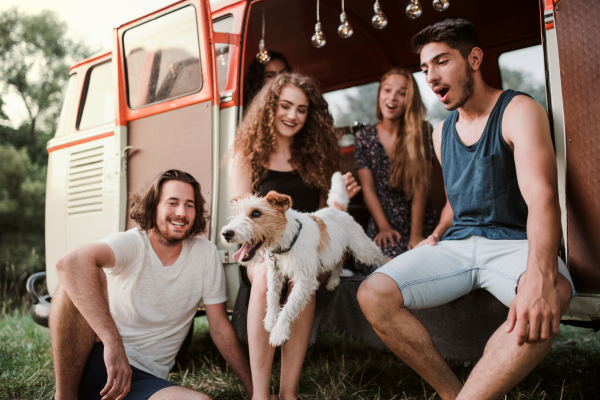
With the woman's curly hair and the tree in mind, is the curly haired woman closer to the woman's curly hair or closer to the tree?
the woman's curly hair

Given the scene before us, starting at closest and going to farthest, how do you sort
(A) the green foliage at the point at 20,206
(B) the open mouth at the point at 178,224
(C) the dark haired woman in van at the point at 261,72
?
(B) the open mouth at the point at 178,224, (C) the dark haired woman in van at the point at 261,72, (A) the green foliage at the point at 20,206

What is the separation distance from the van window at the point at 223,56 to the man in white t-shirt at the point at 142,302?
38.3 inches

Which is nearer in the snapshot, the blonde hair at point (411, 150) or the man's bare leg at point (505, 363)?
the man's bare leg at point (505, 363)

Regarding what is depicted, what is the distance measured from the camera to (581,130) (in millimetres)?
1869

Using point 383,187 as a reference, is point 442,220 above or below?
below

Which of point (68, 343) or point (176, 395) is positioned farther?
point (68, 343)

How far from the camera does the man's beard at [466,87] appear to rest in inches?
82.9

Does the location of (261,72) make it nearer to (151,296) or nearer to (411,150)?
(411,150)

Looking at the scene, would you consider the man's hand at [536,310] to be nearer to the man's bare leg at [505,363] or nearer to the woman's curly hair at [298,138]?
the man's bare leg at [505,363]

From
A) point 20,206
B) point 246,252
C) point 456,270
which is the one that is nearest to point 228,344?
point 246,252

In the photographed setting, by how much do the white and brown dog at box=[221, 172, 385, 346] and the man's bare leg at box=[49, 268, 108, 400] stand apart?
2.59 feet

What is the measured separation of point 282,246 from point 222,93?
4.62 ft

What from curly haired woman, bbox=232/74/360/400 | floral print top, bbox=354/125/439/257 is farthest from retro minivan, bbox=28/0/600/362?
floral print top, bbox=354/125/439/257

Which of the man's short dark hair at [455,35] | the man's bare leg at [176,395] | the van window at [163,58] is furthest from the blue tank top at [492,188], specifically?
the van window at [163,58]
